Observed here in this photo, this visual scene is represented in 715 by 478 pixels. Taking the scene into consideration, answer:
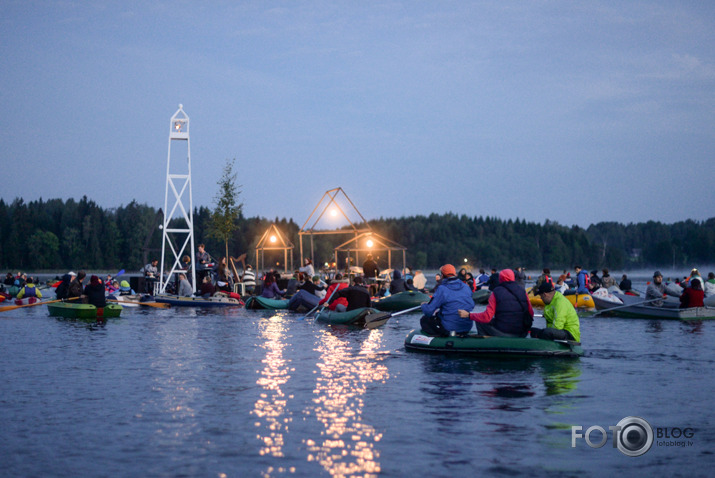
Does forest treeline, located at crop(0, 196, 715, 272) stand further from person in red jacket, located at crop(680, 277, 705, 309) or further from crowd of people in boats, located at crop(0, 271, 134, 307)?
person in red jacket, located at crop(680, 277, 705, 309)

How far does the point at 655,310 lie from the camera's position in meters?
23.8

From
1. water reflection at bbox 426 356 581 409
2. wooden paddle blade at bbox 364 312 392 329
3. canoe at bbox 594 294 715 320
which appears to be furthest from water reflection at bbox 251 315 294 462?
canoe at bbox 594 294 715 320

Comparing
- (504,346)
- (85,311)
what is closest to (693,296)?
(504,346)

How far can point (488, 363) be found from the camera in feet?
45.5

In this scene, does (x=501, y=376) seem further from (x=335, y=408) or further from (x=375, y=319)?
(x=375, y=319)

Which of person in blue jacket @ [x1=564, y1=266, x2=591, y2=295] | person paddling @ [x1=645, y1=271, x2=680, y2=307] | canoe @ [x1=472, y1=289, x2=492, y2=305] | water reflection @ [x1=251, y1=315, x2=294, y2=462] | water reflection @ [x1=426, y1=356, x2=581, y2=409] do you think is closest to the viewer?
water reflection @ [x1=251, y1=315, x2=294, y2=462]

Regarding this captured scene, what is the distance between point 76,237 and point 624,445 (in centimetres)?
14617

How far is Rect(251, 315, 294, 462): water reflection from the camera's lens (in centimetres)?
804

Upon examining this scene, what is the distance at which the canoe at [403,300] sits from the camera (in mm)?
28500

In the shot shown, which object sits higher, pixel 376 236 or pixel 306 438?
pixel 376 236

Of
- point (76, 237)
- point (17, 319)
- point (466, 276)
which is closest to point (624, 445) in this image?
point (17, 319)

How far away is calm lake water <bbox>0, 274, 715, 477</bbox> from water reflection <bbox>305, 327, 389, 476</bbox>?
28 millimetres

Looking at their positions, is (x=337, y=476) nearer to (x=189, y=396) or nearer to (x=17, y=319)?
(x=189, y=396)

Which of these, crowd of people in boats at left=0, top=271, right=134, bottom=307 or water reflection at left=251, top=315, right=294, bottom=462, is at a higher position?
crowd of people in boats at left=0, top=271, right=134, bottom=307
